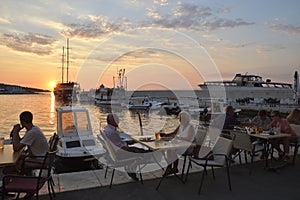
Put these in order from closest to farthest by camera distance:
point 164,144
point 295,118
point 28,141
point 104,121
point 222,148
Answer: point 28,141
point 164,144
point 222,148
point 295,118
point 104,121

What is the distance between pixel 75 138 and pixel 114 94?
42455mm

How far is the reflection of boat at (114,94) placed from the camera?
1894 inches

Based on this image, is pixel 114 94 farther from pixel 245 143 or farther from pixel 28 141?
pixel 28 141

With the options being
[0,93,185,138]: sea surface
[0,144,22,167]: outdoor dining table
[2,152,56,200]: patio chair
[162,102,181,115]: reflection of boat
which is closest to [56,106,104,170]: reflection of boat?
[0,93,185,138]: sea surface

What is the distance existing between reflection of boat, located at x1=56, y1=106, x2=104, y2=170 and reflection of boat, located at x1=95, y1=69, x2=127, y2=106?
36273 millimetres

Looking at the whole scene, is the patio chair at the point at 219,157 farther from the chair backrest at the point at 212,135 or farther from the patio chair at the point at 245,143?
the patio chair at the point at 245,143

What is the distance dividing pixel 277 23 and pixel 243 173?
9.53m

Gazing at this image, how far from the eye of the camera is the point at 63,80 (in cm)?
6956

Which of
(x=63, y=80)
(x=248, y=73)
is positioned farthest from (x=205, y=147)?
(x=63, y=80)

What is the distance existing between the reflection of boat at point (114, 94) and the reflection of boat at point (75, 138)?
36.3 m

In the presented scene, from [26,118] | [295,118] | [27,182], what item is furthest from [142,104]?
[27,182]

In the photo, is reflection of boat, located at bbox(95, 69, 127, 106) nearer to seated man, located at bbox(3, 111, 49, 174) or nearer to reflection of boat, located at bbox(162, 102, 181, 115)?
reflection of boat, located at bbox(162, 102, 181, 115)

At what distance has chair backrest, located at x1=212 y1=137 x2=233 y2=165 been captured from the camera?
3729 mm

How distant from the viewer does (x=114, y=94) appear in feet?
165
